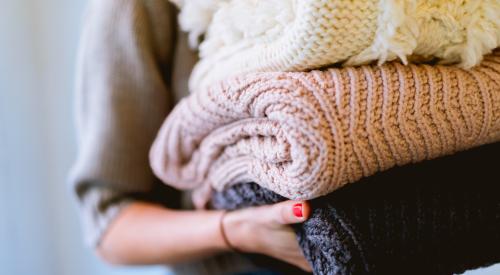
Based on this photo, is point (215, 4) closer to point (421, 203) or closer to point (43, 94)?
point (421, 203)

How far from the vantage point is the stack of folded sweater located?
0.28 meters

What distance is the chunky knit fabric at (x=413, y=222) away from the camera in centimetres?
31

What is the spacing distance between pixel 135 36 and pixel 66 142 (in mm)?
510

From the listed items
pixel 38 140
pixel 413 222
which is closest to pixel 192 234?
pixel 413 222

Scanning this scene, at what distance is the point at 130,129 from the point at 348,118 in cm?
30

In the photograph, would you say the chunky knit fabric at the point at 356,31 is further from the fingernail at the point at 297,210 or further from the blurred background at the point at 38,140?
the blurred background at the point at 38,140

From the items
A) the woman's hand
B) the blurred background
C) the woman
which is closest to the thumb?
the woman's hand

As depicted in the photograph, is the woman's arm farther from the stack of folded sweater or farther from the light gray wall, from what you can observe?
the light gray wall

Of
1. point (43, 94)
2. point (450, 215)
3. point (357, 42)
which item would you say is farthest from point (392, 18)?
point (43, 94)

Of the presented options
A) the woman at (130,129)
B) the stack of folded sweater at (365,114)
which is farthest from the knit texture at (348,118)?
the woman at (130,129)

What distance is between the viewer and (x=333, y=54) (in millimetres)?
296

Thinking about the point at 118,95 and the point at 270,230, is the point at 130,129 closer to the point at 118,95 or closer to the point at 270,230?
the point at 118,95

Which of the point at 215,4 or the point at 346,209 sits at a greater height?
the point at 215,4

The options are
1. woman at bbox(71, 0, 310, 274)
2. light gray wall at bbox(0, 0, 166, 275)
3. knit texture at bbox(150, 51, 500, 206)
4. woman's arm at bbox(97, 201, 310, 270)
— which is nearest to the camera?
knit texture at bbox(150, 51, 500, 206)
